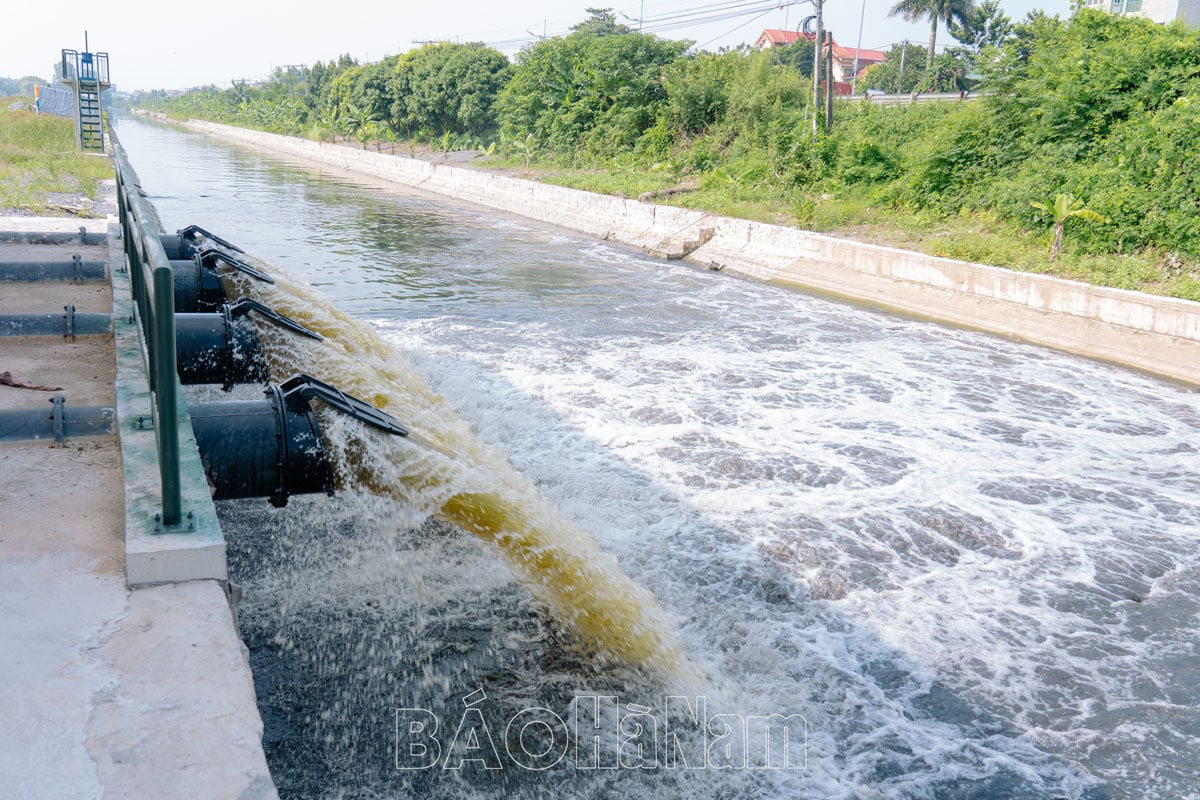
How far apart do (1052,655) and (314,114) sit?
6528 centimetres

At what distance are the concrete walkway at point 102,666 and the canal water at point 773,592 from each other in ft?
3.69

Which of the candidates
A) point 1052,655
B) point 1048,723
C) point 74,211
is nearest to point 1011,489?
point 1052,655

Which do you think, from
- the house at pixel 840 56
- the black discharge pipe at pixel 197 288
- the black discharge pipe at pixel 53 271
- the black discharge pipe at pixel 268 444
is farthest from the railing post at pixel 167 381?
the house at pixel 840 56

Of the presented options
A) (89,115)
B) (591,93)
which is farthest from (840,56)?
(89,115)

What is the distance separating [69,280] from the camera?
762 cm

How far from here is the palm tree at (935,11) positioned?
57500mm

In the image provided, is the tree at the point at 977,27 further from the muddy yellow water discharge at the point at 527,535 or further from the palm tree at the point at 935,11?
the muddy yellow water discharge at the point at 527,535

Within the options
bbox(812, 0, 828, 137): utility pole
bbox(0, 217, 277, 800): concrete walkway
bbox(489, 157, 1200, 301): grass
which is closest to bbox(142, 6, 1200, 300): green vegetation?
bbox(489, 157, 1200, 301): grass

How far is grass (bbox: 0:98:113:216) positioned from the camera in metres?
14.8

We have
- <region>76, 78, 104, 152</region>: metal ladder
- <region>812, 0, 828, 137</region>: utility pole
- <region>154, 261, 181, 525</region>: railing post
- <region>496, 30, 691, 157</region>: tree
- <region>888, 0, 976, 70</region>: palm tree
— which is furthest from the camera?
<region>888, 0, 976, 70</region>: palm tree

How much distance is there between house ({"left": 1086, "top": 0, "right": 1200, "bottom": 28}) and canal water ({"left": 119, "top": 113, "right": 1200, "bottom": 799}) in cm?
2678

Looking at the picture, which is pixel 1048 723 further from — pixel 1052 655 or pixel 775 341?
pixel 775 341

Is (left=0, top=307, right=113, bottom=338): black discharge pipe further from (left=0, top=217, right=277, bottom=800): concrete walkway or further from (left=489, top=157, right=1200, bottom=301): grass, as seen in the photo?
(left=489, top=157, right=1200, bottom=301): grass

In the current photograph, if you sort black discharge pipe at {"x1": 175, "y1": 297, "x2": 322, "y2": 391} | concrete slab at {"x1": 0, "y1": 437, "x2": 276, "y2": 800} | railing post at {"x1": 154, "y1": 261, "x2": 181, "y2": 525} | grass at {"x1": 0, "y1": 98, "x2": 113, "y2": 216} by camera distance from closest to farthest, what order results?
1. concrete slab at {"x1": 0, "y1": 437, "x2": 276, "y2": 800}
2. railing post at {"x1": 154, "y1": 261, "x2": 181, "y2": 525}
3. black discharge pipe at {"x1": 175, "y1": 297, "x2": 322, "y2": 391}
4. grass at {"x1": 0, "y1": 98, "x2": 113, "y2": 216}
